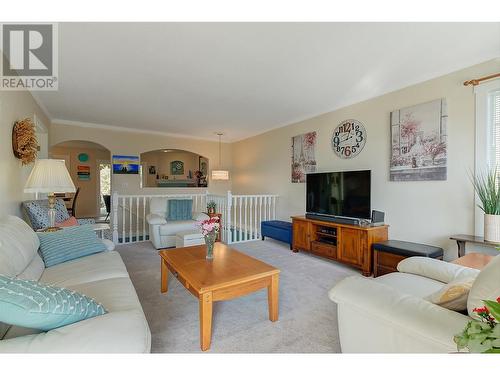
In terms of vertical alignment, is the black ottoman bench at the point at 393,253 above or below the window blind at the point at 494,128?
below

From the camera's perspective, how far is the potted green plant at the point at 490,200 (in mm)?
2264

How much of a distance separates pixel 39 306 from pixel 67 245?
153 centimetres

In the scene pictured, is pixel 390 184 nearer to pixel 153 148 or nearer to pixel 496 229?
pixel 496 229

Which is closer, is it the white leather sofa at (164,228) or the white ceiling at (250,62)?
the white ceiling at (250,62)

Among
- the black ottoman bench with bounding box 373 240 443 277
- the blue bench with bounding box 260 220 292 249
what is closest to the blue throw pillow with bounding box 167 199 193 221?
the blue bench with bounding box 260 220 292 249

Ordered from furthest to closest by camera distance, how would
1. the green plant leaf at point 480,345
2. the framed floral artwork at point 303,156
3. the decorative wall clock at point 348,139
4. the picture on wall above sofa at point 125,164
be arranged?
the picture on wall above sofa at point 125,164
the framed floral artwork at point 303,156
the decorative wall clock at point 348,139
the green plant leaf at point 480,345

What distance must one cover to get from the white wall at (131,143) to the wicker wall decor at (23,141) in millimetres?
2237

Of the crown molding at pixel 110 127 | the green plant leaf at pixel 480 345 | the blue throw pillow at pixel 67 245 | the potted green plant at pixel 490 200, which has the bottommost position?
the blue throw pillow at pixel 67 245

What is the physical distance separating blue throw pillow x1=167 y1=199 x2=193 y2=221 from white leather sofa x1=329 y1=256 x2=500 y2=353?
149 inches

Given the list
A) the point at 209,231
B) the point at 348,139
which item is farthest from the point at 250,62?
the point at 348,139

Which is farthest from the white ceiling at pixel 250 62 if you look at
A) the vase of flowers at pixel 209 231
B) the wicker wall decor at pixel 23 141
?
the vase of flowers at pixel 209 231

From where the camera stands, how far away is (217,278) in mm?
1821

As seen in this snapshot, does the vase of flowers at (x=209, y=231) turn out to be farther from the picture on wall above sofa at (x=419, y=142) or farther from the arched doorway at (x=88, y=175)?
the arched doorway at (x=88, y=175)
